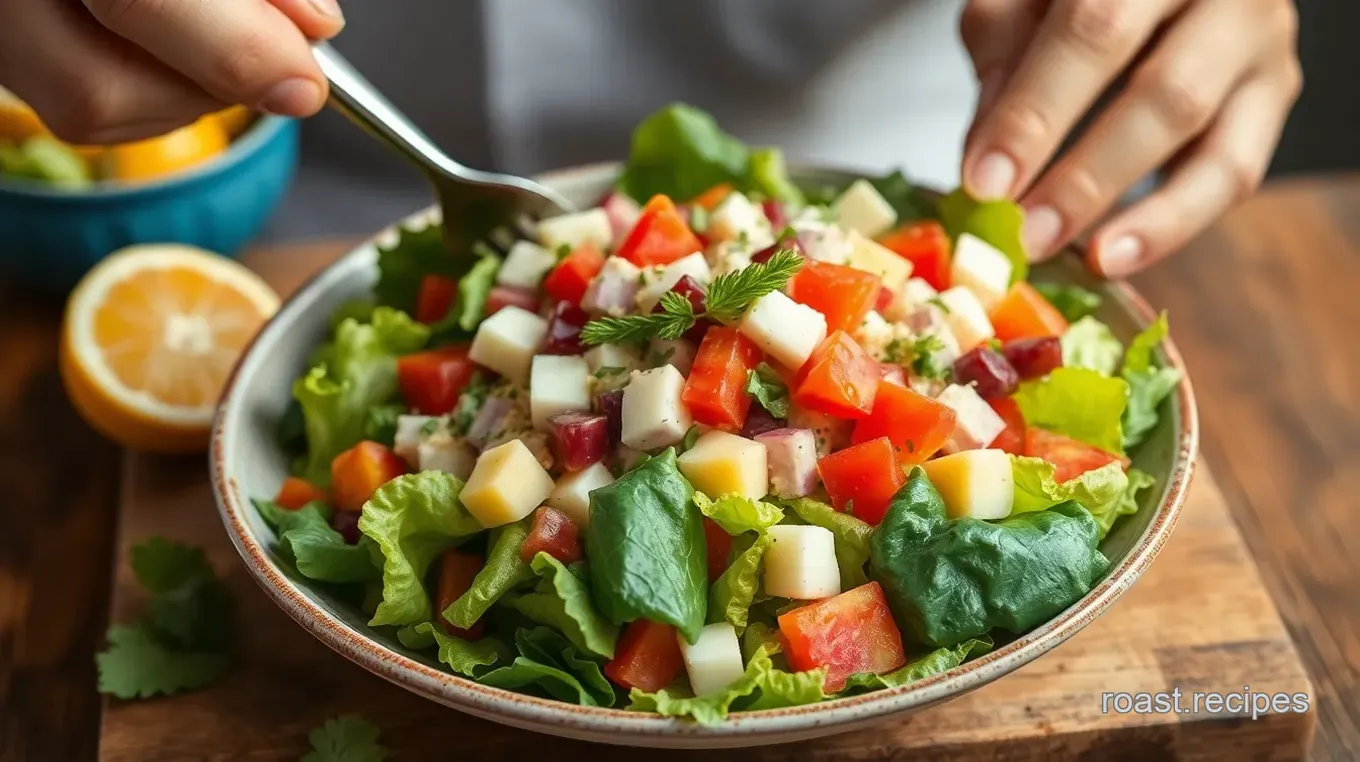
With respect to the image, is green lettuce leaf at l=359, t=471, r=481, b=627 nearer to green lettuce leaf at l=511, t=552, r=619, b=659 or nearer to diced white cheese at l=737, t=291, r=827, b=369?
green lettuce leaf at l=511, t=552, r=619, b=659

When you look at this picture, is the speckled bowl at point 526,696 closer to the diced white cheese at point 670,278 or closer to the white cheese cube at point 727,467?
the white cheese cube at point 727,467

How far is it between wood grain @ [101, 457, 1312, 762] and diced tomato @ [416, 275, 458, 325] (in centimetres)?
61

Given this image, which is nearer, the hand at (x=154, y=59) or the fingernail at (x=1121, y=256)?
the hand at (x=154, y=59)

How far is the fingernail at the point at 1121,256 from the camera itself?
2.42m

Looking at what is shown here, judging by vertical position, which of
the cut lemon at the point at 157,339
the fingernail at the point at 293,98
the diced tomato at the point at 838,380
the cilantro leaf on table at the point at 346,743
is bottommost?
the cilantro leaf on table at the point at 346,743

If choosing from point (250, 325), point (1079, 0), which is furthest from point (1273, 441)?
point (250, 325)

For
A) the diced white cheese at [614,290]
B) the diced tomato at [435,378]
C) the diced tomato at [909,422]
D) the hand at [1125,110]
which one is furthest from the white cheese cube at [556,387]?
the hand at [1125,110]

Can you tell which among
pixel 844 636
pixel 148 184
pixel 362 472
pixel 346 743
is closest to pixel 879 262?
pixel 844 636

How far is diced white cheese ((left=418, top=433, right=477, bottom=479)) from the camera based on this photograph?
80.3 inches

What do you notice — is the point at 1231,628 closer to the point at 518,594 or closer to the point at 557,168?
the point at 518,594

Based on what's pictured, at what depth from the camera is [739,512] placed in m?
1.76

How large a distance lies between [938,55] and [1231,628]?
1913mm

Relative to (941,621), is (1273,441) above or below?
below

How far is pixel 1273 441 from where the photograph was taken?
268cm
